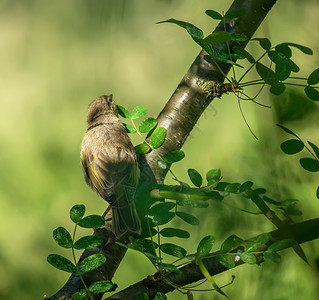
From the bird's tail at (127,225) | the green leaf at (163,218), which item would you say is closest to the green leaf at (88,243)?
the green leaf at (163,218)

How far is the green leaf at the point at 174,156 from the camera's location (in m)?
1.58

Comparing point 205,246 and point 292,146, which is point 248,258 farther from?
point 292,146

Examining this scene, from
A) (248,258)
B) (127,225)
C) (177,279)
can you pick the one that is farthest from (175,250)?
(127,225)

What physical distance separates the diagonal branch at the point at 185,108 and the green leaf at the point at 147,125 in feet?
0.12


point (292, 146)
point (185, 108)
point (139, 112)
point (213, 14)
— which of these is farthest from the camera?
point (139, 112)

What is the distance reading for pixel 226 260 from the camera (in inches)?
38.4

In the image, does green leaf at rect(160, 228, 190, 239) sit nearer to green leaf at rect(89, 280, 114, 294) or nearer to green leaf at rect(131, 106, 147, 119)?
green leaf at rect(89, 280, 114, 294)

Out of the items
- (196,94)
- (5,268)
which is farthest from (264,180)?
(5,268)

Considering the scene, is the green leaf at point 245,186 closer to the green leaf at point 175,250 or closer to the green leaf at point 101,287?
the green leaf at point 175,250

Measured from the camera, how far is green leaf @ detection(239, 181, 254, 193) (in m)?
0.63

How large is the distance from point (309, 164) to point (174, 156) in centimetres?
89

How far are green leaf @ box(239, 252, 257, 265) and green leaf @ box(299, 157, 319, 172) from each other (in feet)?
0.70

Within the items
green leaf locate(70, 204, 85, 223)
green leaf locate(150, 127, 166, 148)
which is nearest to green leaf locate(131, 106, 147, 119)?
green leaf locate(150, 127, 166, 148)

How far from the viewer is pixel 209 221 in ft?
1.98
